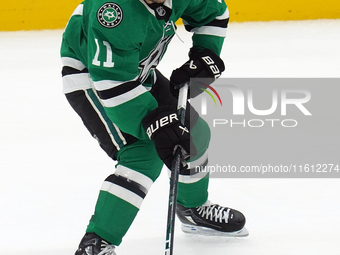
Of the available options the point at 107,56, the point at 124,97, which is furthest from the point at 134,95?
the point at 107,56

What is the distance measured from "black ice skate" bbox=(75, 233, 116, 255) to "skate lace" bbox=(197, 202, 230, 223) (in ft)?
1.44

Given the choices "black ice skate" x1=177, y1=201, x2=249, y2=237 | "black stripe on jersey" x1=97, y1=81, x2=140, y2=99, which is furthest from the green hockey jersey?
"black ice skate" x1=177, y1=201, x2=249, y2=237

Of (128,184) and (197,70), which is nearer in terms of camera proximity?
(128,184)

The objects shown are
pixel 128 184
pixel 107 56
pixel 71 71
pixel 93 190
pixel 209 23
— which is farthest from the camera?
pixel 93 190

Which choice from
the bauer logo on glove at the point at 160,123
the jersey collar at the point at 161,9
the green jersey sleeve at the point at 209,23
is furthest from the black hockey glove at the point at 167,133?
the green jersey sleeve at the point at 209,23

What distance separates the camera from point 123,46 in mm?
1482

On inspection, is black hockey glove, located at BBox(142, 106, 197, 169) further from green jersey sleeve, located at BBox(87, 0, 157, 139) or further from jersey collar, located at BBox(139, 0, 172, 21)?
jersey collar, located at BBox(139, 0, 172, 21)

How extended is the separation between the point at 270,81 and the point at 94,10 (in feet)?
6.72

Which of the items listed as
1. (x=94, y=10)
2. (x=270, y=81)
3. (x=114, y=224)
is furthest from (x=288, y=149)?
(x=94, y=10)

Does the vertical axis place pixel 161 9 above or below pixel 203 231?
above

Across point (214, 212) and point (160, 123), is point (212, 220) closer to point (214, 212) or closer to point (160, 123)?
point (214, 212)

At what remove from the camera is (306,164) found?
2.41 m

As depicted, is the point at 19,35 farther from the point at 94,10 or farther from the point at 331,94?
the point at 94,10

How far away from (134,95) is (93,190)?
0.84 m
